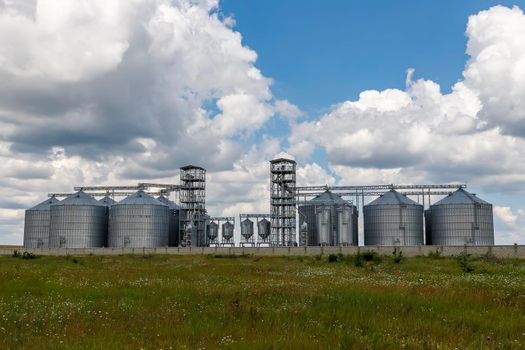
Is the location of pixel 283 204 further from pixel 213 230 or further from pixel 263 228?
pixel 213 230

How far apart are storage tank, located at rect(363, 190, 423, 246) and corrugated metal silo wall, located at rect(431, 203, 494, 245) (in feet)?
14.9

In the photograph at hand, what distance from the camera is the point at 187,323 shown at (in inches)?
502

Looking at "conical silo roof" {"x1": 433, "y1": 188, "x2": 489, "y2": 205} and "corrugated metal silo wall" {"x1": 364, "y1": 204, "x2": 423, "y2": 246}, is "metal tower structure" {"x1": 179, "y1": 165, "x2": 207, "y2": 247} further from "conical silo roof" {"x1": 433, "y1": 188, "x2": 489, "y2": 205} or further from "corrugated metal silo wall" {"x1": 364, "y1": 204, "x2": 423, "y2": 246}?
"conical silo roof" {"x1": 433, "y1": 188, "x2": 489, "y2": 205}

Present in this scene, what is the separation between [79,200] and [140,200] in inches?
560

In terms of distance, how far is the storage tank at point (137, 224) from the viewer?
110938 mm

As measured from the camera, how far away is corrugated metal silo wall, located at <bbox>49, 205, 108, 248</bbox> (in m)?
113

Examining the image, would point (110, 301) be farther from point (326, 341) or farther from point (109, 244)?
point (109, 244)

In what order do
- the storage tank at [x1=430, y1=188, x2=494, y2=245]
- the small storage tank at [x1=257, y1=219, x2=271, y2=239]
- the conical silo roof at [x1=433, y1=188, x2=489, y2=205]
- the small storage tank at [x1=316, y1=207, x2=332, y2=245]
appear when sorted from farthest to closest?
the small storage tank at [x1=257, y1=219, x2=271, y2=239] → the small storage tank at [x1=316, y1=207, x2=332, y2=245] → the conical silo roof at [x1=433, y1=188, x2=489, y2=205] → the storage tank at [x1=430, y1=188, x2=494, y2=245]

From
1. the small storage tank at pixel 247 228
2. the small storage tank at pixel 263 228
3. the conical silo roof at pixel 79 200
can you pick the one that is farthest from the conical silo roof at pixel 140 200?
the small storage tank at pixel 263 228

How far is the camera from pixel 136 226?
111375 mm

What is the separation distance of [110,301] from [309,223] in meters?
→ 95.9

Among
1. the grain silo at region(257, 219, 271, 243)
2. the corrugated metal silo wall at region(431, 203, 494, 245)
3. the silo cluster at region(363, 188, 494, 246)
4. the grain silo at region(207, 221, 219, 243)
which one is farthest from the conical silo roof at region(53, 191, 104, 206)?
the corrugated metal silo wall at region(431, 203, 494, 245)

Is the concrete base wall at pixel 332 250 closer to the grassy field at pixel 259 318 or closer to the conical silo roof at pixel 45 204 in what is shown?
the conical silo roof at pixel 45 204

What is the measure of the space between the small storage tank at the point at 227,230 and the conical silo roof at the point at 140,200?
15786mm
